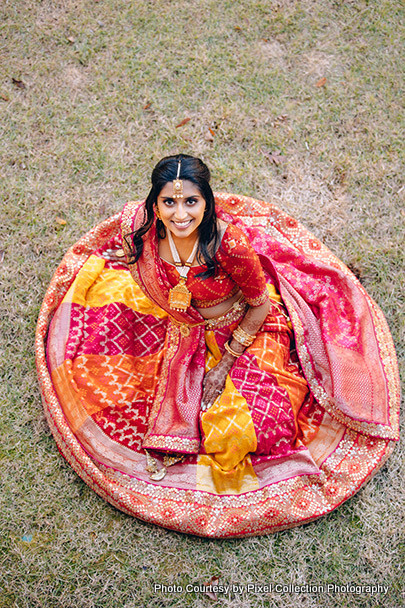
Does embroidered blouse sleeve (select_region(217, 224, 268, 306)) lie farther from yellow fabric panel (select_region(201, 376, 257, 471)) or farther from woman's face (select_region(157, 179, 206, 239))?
yellow fabric panel (select_region(201, 376, 257, 471))

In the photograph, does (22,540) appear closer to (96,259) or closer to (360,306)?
(96,259)

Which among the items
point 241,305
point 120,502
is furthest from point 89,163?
point 120,502

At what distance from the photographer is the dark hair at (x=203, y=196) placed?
7.84 ft

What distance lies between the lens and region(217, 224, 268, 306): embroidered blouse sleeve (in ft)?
8.64

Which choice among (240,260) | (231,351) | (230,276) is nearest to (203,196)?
(240,260)

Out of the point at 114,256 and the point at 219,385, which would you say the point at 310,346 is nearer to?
the point at 219,385

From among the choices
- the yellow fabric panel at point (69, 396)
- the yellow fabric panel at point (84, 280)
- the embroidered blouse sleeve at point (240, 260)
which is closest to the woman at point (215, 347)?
the embroidered blouse sleeve at point (240, 260)

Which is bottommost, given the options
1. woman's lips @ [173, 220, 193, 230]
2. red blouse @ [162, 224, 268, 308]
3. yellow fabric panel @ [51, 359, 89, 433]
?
yellow fabric panel @ [51, 359, 89, 433]

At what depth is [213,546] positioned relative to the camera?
3070 millimetres

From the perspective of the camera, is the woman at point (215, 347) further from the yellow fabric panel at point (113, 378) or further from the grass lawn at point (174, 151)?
the grass lawn at point (174, 151)

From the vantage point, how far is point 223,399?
3.09 meters

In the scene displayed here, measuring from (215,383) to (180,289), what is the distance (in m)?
0.73

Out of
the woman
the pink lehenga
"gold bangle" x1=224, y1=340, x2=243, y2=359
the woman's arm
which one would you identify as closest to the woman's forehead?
the woman

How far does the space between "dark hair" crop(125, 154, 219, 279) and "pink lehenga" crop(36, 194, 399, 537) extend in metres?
0.09
